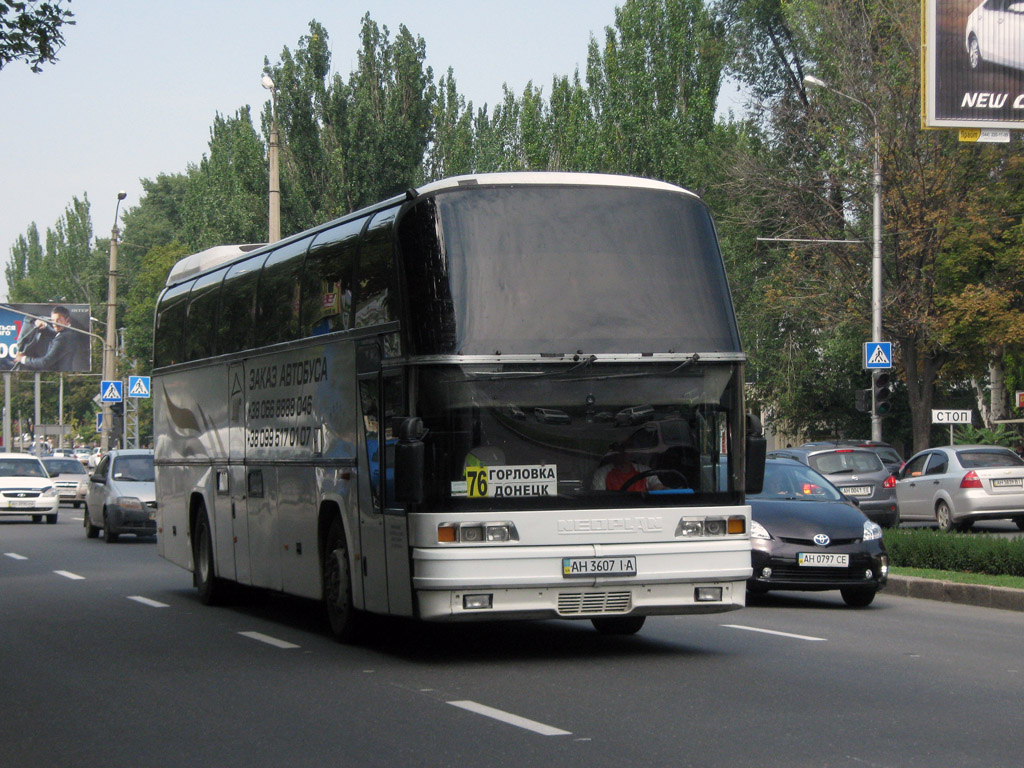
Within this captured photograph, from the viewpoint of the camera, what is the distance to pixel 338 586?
41.4 ft

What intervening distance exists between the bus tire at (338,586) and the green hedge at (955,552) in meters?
8.81

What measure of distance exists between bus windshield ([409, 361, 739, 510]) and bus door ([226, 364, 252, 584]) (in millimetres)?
5134

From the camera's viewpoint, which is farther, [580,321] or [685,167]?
[685,167]

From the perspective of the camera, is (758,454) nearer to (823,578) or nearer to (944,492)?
(823,578)

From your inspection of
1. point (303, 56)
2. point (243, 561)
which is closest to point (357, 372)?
point (243, 561)

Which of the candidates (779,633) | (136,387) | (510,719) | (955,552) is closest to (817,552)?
(779,633)

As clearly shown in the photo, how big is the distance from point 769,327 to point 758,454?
36.0m

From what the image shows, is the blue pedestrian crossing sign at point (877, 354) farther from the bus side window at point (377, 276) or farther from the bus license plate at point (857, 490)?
the bus side window at point (377, 276)

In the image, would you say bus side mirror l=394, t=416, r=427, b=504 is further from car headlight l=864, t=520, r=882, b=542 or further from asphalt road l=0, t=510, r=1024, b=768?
car headlight l=864, t=520, r=882, b=542

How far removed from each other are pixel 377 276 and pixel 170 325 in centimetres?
758

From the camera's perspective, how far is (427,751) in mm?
7660

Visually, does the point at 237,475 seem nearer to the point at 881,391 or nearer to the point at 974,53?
the point at 974,53

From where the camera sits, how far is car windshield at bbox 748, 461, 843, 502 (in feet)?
54.8

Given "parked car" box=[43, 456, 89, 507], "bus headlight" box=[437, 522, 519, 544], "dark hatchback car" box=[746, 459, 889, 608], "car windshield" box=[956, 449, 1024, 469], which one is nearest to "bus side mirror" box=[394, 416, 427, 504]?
"bus headlight" box=[437, 522, 519, 544]
